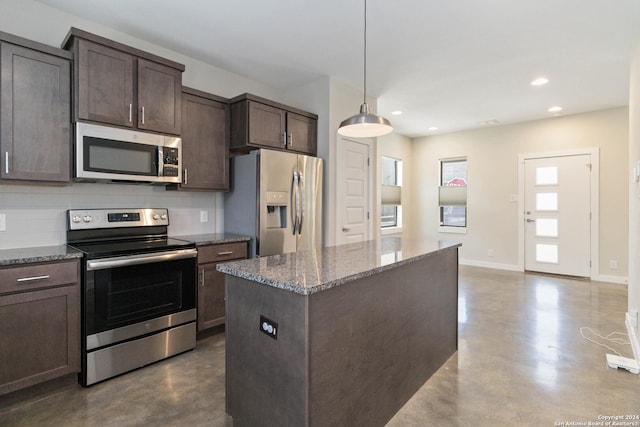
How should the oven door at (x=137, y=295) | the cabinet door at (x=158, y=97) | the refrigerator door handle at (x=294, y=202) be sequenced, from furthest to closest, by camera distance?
the refrigerator door handle at (x=294, y=202)
the cabinet door at (x=158, y=97)
the oven door at (x=137, y=295)

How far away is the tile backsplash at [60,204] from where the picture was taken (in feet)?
7.84

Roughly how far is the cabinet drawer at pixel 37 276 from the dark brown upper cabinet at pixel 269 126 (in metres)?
1.81

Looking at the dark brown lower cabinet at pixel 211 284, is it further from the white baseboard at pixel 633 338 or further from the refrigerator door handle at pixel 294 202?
the white baseboard at pixel 633 338

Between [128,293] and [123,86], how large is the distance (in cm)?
155

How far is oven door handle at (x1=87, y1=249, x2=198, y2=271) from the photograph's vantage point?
2197 millimetres

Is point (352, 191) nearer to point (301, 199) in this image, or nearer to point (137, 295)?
point (301, 199)

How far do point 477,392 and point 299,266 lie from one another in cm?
148

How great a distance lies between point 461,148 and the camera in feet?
21.6

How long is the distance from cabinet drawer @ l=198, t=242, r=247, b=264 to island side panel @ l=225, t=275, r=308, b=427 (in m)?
1.24

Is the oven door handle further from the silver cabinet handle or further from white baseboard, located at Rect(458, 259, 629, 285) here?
white baseboard, located at Rect(458, 259, 629, 285)

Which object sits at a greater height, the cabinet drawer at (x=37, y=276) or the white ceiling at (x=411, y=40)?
the white ceiling at (x=411, y=40)

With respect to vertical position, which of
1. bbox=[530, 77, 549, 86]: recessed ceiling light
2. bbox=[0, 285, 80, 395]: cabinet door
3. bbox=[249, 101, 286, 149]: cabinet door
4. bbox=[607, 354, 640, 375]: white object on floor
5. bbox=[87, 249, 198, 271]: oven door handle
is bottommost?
bbox=[607, 354, 640, 375]: white object on floor

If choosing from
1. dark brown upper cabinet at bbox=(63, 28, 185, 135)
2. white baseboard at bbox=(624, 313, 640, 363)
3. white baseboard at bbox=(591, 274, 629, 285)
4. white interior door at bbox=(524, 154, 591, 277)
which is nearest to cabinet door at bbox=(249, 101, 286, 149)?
dark brown upper cabinet at bbox=(63, 28, 185, 135)

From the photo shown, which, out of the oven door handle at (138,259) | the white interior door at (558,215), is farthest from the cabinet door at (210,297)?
the white interior door at (558,215)
